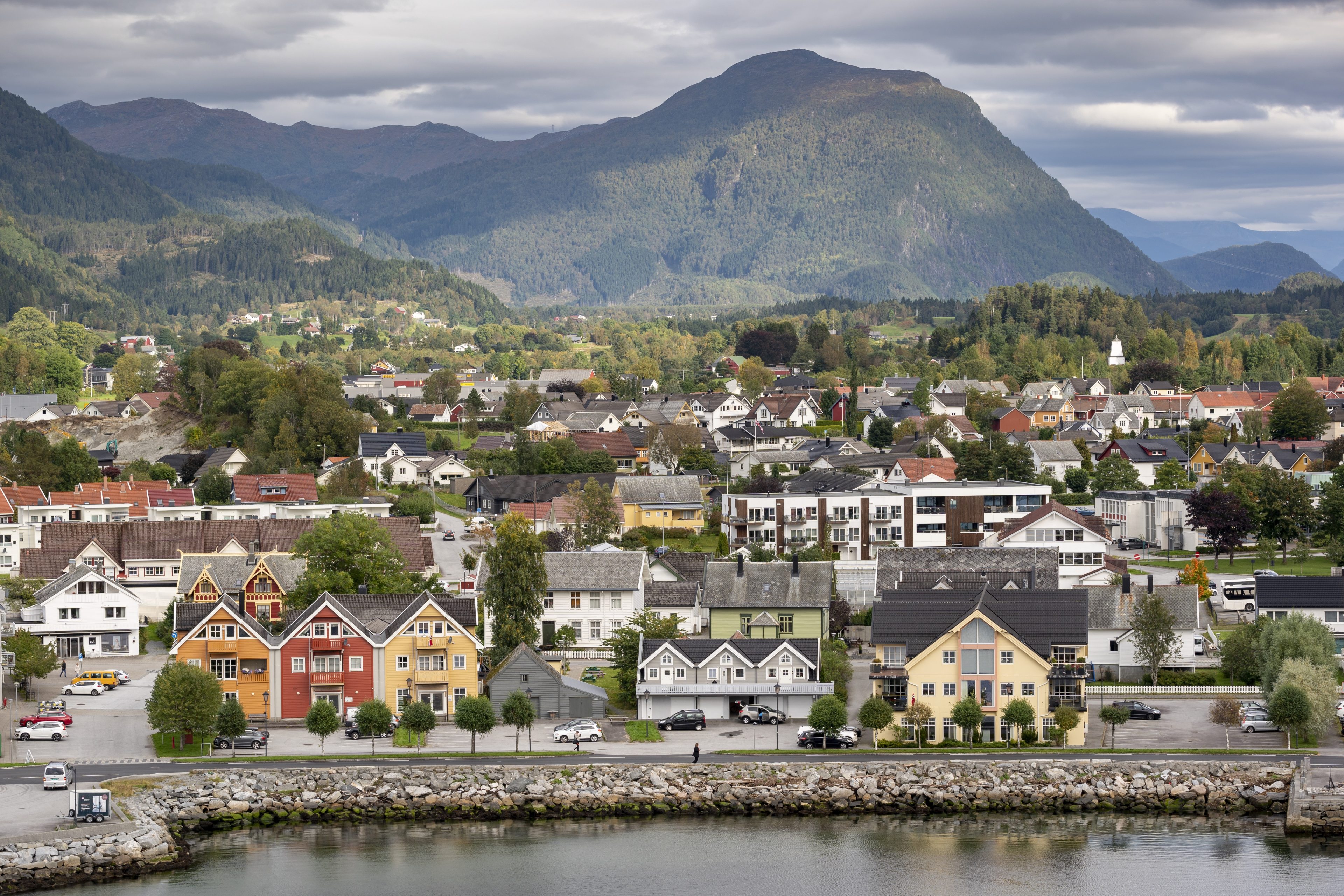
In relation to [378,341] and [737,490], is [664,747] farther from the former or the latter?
[378,341]

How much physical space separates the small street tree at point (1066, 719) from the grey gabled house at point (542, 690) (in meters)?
10.7

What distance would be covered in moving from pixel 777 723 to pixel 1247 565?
27.1m

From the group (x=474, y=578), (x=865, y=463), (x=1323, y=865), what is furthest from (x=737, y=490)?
(x=1323, y=865)

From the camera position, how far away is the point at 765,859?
30375mm

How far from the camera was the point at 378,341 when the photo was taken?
183875 mm

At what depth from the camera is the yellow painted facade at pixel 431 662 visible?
37625 millimetres

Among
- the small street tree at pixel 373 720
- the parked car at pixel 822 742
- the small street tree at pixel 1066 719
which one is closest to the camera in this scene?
the small street tree at pixel 1066 719

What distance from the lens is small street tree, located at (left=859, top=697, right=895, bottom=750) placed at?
1341 inches

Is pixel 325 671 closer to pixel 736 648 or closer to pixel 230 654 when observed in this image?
pixel 230 654

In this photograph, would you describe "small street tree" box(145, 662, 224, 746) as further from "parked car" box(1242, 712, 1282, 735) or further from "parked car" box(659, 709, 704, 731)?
"parked car" box(1242, 712, 1282, 735)

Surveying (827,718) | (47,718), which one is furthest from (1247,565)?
(47,718)

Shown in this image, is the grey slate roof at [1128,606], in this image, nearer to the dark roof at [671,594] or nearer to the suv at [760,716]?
the suv at [760,716]

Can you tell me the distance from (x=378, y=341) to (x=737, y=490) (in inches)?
4736

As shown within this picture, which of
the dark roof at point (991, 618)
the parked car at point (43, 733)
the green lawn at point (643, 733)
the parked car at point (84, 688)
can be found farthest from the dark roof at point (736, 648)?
the parked car at point (84, 688)
